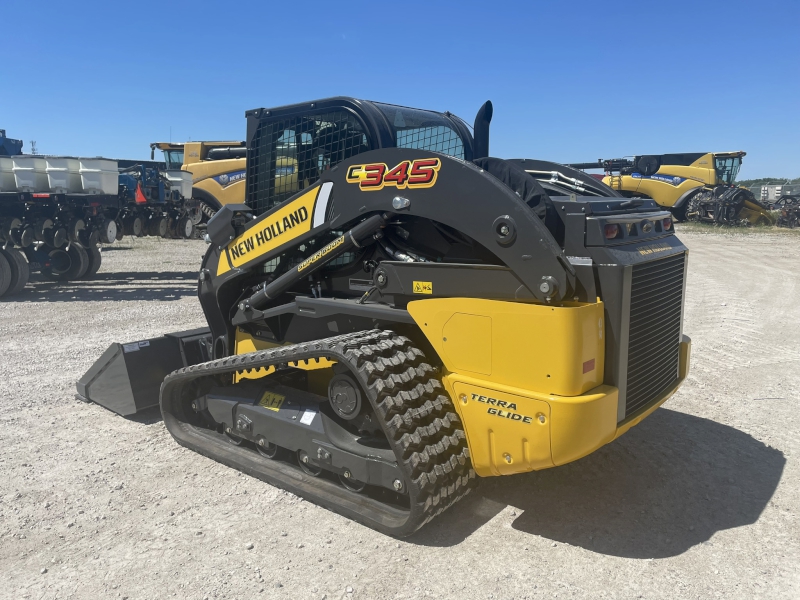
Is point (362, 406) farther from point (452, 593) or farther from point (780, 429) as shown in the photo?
point (780, 429)

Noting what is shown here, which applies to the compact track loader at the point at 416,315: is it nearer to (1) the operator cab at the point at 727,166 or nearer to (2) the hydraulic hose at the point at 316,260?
(2) the hydraulic hose at the point at 316,260

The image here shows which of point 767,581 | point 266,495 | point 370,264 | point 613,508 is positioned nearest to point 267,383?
point 266,495

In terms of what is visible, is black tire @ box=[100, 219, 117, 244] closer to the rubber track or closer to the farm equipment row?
the farm equipment row

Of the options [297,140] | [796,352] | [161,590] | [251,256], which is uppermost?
[297,140]

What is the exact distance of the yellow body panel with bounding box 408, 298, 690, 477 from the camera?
295 centimetres

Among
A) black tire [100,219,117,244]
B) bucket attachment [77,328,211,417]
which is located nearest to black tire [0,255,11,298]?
black tire [100,219,117,244]

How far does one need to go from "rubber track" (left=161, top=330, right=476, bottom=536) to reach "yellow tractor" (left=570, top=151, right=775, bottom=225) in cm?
2383

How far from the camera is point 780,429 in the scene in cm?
487

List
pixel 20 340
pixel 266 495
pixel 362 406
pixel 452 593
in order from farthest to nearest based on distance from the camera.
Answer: pixel 20 340 < pixel 266 495 < pixel 362 406 < pixel 452 593

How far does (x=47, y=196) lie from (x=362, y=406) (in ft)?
34.6

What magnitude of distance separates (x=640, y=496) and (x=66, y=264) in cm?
1265

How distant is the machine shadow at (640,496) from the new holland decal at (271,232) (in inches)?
77.5

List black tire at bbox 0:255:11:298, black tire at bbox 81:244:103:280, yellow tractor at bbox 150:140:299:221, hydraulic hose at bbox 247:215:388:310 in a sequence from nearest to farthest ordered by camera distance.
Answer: hydraulic hose at bbox 247:215:388:310 < black tire at bbox 0:255:11:298 < black tire at bbox 81:244:103:280 < yellow tractor at bbox 150:140:299:221

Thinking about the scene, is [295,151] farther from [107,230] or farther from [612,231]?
[107,230]
